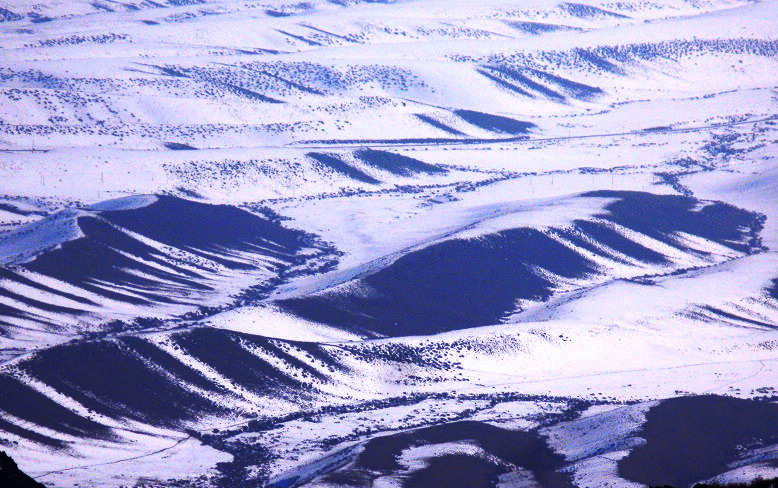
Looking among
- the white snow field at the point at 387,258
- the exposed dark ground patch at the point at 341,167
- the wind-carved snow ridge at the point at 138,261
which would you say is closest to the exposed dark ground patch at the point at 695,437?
the white snow field at the point at 387,258

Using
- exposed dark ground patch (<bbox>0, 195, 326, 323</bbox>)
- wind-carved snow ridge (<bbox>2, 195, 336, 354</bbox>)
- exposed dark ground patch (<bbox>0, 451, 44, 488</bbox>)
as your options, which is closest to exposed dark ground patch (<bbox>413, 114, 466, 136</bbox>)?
Answer: exposed dark ground patch (<bbox>0, 195, 326, 323</bbox>)

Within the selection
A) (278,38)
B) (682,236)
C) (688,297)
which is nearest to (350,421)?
(688,297)

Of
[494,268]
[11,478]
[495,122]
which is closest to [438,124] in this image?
[495,122]

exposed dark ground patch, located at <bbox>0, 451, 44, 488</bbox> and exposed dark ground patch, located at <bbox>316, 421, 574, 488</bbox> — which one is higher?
exposed dark ground patch, located at <bbox>0, 451, 44, 488</bbox>

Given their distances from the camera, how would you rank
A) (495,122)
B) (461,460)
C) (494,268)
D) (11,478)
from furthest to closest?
(495,122) → (494,268) → (461,460) → (11,478)

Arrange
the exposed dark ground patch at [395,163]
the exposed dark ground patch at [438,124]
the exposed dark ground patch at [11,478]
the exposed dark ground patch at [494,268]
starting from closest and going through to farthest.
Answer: the exposed dark ground patch at [11,478] → the exposed dark ground patch at [494,268] → the exposed dark ground patch at [395,163] → the exposed dark ground patch at [438,124]

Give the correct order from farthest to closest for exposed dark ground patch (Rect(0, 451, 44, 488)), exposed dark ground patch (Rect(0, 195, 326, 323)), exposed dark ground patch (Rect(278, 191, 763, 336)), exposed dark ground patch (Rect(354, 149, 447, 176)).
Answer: exposed dark ground patch (Rect(354, 149, 447, 176)) → exposed dark ground patch (Rect(0, 195, 326, 323)) → exposed dark ground patch (Rect(278, 191, 763, 336)) → exposed dark ground patch (Rect(0, 451, 44, 488))

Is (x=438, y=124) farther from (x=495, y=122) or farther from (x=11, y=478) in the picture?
(x=11, y=478)

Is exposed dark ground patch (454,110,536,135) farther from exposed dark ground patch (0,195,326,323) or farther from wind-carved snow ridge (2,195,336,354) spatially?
wind-carved snow ridge (2,195,336,354)

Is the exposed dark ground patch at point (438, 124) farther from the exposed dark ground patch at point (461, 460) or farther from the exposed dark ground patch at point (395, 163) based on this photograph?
the exposed dark ground patch at point (461, 460)
